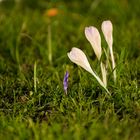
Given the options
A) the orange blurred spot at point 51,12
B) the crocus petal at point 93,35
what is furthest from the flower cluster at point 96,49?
the orange blurred spot at point 51,12

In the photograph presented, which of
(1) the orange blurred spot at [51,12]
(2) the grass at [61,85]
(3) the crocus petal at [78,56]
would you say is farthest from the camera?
(1) the orange blurred spot at [51,12]

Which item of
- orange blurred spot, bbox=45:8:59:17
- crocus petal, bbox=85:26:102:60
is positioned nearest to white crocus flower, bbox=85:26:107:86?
crocus petal, bbox=85:26:102:60

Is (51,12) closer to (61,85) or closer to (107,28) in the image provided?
(61,85)

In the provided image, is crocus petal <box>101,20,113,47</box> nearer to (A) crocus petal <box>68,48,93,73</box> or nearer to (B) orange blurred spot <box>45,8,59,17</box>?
(A) crocus petal <box>68,48,93,73</box>

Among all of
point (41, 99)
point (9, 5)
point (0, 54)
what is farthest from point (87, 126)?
point (9, 5)

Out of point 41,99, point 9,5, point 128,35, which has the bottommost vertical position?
point 41,99

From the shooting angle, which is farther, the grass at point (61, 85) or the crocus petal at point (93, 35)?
the crocus petal at point (93, 35)

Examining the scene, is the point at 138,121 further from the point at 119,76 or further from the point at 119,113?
the point at 119,76

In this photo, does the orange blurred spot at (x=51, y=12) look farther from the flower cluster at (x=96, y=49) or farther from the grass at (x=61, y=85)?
the flower cluster at (x=96, y=49)
